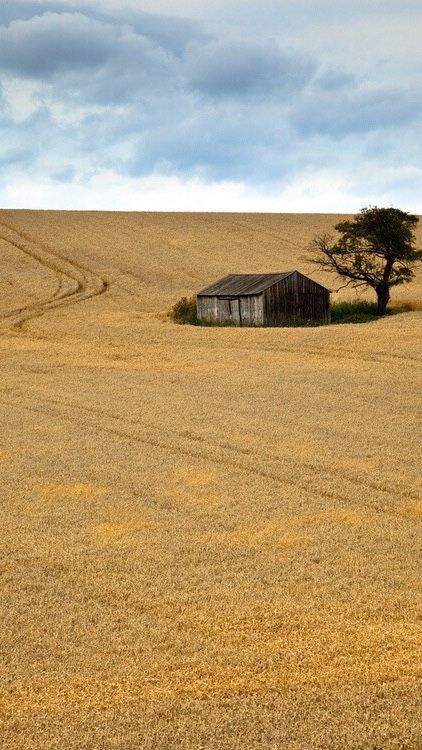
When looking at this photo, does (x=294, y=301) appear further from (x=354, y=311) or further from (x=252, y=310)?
(x=354, y=311)

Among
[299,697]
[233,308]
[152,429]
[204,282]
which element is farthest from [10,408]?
[204,282]

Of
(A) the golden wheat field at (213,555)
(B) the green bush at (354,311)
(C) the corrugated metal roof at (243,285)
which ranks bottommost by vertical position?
(A) the golden wheat field at (213,555)

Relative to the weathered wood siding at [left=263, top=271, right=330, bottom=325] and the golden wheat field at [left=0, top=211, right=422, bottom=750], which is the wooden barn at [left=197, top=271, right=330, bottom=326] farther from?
the golden wheat field at [left=0, top=211, right=422, bottom=750]

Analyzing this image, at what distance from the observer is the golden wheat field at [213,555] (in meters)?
7.22

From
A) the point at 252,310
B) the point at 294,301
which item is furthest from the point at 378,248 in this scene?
the point at 252,310

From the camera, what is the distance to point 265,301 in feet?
137

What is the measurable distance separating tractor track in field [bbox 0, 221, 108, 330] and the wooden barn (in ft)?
30.0

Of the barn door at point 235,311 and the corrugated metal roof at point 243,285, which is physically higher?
the corrugated metal roof at point 243,285

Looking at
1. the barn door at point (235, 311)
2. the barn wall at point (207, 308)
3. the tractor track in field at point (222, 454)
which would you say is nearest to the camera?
the tractor track in field at point (222, 454)

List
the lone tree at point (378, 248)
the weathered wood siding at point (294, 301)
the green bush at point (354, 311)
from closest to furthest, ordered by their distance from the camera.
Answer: the weathered wood siding at point (294, 301) < the green bush at point (354, 311) < the lone tree at point (378, 248)

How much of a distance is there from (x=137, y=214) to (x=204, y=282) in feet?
137

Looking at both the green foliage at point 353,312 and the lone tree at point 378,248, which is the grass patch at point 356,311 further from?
the lone tree at point 378,248

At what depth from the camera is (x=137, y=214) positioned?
9325 cm

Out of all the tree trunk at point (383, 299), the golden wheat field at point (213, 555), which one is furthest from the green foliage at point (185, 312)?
the golden wheat field at point (213, 555)
